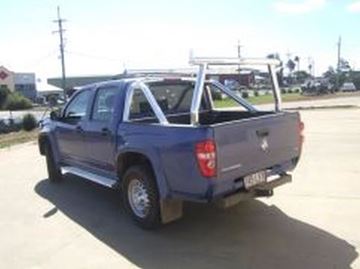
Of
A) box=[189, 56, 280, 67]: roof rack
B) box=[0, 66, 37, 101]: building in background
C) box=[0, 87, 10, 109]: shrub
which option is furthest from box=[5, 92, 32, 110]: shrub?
box=[189, 56, 280, 67]: roof rack

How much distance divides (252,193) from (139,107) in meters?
2.23

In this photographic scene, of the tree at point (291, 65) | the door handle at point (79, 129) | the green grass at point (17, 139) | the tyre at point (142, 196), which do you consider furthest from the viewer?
the tree at point (291, 65)

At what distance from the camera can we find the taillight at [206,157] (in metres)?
6.14

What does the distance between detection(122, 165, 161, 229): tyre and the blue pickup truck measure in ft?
0.04

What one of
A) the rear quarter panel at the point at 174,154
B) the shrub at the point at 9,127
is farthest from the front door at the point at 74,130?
the shrub at the point at 9,127

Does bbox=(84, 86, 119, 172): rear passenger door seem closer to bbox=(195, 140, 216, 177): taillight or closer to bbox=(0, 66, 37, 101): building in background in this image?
bbox=(195, 140, 216, 177): taillight

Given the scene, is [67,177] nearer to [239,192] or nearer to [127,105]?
[127,105]

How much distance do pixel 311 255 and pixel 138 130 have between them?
2565 millimetres

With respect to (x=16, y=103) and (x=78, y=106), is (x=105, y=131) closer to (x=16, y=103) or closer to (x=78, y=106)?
(x=78, y=106)

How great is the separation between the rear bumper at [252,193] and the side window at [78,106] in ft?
10.8

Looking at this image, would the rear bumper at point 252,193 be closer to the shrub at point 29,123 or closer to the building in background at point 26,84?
the shrub at point 29,123

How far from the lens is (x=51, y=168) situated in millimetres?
10773

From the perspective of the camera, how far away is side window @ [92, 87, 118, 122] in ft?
27.0

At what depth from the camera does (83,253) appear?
21.4 feet
